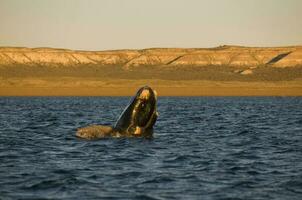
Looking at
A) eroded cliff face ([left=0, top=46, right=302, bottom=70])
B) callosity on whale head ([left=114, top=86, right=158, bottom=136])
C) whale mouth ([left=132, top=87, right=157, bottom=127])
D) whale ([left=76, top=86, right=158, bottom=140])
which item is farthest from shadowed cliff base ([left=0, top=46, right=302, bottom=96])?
whale mouth ([left=132, top=87, right=157, bottom=127])

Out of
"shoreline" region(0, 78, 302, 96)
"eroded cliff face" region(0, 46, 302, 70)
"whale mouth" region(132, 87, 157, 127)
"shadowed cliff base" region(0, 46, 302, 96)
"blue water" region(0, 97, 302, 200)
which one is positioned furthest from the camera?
"eroded cliff face" region(0, 46, 302, 70)

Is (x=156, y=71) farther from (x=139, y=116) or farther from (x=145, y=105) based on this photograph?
(x=145, y=105)

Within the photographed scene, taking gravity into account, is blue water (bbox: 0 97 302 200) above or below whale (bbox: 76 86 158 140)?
below

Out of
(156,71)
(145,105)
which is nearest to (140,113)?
(145,105)

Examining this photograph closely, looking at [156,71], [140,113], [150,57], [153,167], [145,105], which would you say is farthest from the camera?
[150,57]

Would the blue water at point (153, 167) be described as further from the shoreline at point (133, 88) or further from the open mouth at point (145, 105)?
the shoreline at point (133, 88)

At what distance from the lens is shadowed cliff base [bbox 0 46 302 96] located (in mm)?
107250

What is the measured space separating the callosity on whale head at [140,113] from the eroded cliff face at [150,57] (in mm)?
134463

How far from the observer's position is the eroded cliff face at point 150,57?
160m

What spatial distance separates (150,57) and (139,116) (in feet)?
481

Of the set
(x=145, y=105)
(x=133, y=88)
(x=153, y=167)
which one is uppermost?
(x=145, y=105)

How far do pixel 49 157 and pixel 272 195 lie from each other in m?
7.00

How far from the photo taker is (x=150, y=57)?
166250mm

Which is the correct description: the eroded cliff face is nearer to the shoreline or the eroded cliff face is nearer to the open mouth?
the shoreline
